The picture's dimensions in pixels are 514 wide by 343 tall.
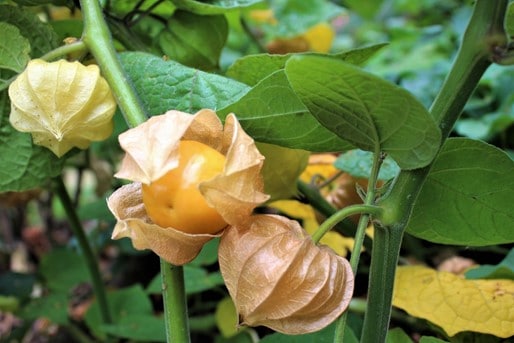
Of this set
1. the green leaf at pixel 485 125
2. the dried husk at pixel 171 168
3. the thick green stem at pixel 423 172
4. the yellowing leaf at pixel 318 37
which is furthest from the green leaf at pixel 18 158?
the yellowing leaf at pixel 318 37

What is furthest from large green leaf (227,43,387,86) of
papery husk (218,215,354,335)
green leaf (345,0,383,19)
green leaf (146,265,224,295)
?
green leaf (345,0,383,19)

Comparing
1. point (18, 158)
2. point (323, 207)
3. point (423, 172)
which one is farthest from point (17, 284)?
point (423, 172)

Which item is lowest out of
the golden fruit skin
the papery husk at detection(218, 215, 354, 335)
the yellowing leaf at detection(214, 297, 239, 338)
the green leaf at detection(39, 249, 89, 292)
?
the green leaf at detection(39, 249, 89, 292)

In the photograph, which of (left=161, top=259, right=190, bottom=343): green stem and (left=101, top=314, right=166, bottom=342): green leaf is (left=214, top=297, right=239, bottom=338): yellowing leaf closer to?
(left=101, top=314, right=166, bottom=342): green leaf

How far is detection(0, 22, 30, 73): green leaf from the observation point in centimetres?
56

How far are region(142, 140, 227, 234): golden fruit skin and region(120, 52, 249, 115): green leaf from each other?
120 millimetres

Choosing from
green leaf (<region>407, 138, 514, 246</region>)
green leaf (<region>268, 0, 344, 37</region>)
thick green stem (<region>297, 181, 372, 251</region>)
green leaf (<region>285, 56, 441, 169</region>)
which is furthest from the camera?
green leaf (<region>268, 0, 344, 37</region>)

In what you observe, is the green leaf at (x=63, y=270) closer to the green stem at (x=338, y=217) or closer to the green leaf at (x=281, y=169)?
the green leaf at (x=281, y=169)

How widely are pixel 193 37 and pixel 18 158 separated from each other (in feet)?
0.79

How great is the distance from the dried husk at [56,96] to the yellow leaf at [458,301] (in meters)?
0.32

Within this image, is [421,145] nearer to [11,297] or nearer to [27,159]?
[27,159]

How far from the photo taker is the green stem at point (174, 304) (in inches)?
16.3

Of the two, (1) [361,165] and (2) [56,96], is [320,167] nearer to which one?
(1) [361,165]

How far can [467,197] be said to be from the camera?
1.59 feet
